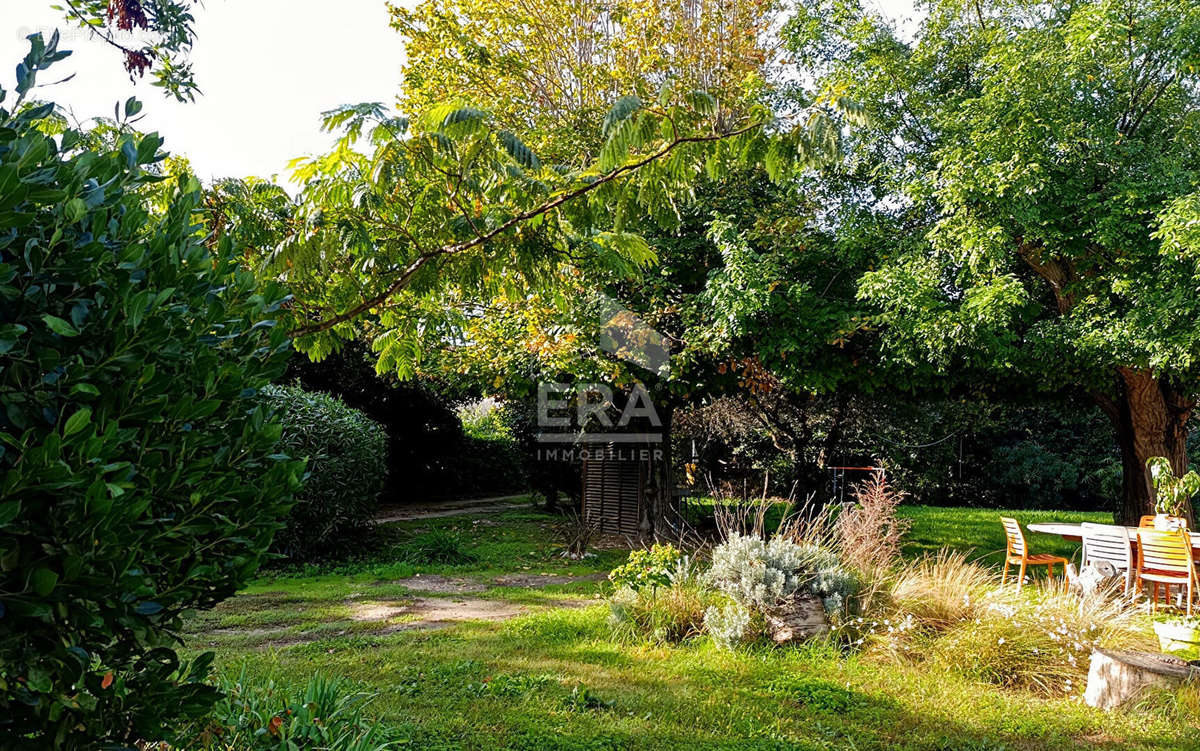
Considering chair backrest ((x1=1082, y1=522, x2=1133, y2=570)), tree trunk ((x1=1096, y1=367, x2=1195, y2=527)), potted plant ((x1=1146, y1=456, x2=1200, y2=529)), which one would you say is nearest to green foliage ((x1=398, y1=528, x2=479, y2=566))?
chair backrest ((x1=1082, y1=522, x2=1133, y2=570))

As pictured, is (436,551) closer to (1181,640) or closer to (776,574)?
(776,574)

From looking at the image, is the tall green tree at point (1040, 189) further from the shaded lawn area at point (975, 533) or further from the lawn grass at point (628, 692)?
the lawn grass at point (628, 692)

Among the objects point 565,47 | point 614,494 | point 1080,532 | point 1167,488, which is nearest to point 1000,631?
point 1080,532

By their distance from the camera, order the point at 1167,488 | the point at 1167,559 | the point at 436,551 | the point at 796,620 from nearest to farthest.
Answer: the point at 796,620 < the point at 1167,559 < the point at 1167,488 < the point at 436,551

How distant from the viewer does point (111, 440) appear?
149 centimetres

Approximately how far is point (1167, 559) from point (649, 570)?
466 centimetres

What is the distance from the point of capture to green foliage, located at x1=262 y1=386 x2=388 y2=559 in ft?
30.9

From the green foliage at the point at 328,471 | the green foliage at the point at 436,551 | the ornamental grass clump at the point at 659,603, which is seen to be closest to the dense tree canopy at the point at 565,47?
the green foliage at the point at 328,471

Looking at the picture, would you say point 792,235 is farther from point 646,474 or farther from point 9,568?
point 9,568

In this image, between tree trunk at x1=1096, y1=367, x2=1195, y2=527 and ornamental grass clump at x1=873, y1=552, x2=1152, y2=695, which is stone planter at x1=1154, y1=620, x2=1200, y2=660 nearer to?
ornamental grass clump at x1=873, y1=552, x2=1152, y2=695

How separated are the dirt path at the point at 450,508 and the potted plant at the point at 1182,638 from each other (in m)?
10.7

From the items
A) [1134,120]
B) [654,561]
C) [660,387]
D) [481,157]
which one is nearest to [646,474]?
[660,387]

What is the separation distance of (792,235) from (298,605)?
697 cm

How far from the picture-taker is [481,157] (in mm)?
3211
